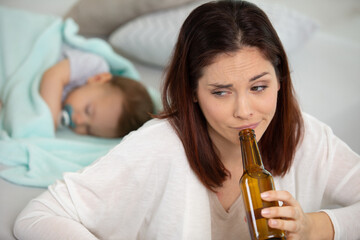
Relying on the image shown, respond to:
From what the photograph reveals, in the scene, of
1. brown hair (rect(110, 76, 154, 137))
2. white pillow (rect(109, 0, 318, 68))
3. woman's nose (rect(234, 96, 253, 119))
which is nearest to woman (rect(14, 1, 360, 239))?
woman's nose (rect(234, 96, 253, 119))

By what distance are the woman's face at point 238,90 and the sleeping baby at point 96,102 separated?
2.37 ft

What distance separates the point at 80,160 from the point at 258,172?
80 cm

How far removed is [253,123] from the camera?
873 mm

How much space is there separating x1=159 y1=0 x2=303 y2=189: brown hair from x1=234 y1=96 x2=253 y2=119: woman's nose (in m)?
0.10

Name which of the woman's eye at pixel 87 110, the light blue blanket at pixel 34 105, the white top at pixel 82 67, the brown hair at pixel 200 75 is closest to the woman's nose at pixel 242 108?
the brown hair at pixel 200 75

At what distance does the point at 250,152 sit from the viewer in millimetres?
792

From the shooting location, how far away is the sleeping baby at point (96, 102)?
5.24 feet

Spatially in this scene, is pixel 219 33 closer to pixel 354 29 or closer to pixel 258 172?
pixel 258 172

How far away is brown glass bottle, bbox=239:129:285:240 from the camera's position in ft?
2.42

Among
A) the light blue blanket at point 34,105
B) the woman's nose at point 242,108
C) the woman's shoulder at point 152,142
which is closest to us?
the woman's nose at point 242,108

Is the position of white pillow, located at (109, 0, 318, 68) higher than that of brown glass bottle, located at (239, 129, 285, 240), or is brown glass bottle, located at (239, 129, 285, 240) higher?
white pillow, located at (109, 0, 318, 68)

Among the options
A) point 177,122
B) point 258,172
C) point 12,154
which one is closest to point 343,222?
point 258,172

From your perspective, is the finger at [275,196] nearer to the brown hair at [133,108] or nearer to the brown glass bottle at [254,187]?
the brown glass bottle at [254,187]

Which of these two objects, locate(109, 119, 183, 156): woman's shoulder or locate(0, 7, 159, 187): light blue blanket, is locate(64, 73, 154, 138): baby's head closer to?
locate(0, 7, 159, 187): light blue blanket
